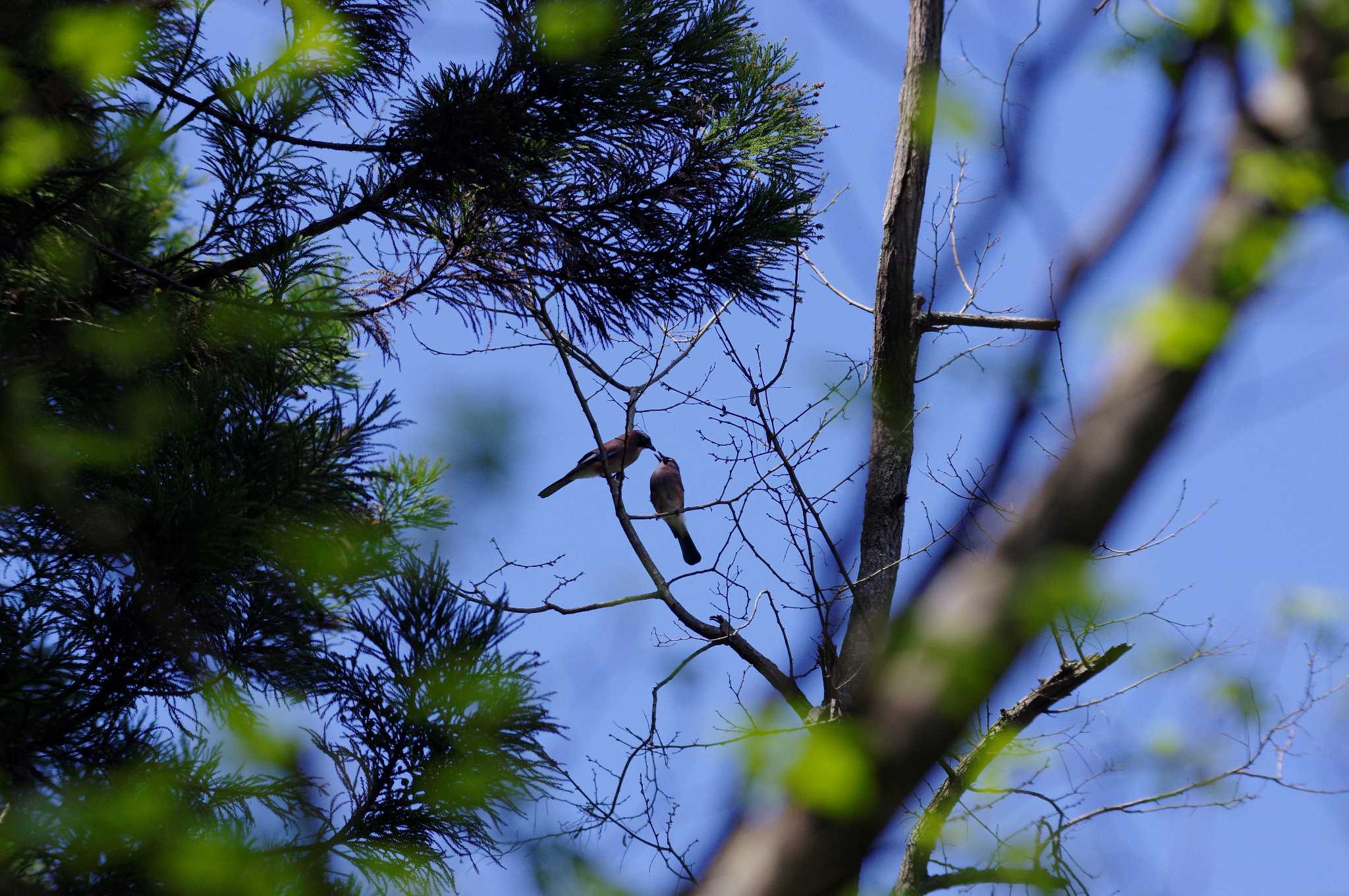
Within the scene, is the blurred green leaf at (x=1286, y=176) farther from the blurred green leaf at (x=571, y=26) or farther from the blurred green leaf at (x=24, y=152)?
the blurred green leaf at (x=571, y=26)

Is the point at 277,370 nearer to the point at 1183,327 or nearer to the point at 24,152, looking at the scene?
the point at 24,152

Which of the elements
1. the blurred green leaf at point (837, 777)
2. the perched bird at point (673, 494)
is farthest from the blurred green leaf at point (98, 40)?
the perched bird at point (673, 494)

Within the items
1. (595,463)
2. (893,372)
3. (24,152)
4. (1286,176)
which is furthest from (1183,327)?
(595,463)

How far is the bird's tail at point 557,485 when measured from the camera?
517 centimetres

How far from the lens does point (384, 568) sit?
281cm

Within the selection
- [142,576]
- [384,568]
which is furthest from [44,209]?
[384,568]

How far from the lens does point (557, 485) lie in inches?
205

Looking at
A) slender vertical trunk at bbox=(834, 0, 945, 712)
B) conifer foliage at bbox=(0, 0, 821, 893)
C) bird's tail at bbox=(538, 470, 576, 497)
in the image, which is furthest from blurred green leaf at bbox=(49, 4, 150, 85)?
bird's tail at bbox=(538, 470, 576, 497)

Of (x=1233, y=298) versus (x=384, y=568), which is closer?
(x=1233, y=298)

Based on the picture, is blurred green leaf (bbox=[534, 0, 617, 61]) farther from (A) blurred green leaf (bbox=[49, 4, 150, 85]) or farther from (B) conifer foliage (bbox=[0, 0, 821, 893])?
(A) blurred green leaf (bbox=[49, 4, 150, 85])

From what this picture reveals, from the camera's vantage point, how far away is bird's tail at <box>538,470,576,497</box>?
17.0 feet

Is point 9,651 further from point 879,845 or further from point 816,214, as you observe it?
point 816,214

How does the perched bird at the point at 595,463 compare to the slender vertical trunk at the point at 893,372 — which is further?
the perched bird at the point at 595,463

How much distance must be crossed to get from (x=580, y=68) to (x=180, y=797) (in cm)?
279
